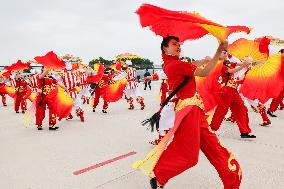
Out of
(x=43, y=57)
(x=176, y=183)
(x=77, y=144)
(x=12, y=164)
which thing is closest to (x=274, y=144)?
(x=176, y=183)

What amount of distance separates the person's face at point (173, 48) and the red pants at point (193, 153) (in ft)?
1.90

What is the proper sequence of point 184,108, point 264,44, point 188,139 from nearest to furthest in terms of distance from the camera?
point 188,139
point 184,108
point 264,44

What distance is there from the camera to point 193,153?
3.40 metres

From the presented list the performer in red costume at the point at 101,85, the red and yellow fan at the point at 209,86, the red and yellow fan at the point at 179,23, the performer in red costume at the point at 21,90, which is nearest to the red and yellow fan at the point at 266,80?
the red and yellow fan at the point at 209,86

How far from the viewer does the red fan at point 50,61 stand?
8.29m

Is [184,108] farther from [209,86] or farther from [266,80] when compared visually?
[266,80]

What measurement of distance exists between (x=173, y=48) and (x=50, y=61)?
5.54 m

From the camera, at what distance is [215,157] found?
348 cm

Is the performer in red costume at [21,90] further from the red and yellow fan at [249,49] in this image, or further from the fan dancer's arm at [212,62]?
the fan dancer's arm at [212,62]

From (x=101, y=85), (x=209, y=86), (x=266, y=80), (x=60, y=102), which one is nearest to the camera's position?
(x=209, y=86)

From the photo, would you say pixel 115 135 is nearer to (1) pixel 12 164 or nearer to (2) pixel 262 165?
(1) pixel 12 164

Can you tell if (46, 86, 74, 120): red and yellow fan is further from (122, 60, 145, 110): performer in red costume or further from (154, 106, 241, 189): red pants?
(154, 106, 241, 189): red pants

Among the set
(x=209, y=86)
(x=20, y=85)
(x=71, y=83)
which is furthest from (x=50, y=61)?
(x=20, y=85)

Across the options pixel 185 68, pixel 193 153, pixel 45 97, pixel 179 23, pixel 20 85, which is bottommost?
pixel 20 85
